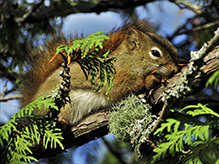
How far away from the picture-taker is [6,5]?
3.87 meters

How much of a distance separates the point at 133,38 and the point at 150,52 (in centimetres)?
28

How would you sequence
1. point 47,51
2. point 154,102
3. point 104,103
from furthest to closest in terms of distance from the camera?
point 47,51 < point 104,103 < point 154,102

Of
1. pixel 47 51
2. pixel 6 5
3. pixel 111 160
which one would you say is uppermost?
pixel 6 5

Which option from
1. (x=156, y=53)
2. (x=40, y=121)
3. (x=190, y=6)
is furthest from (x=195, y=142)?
(x=190, y=6)

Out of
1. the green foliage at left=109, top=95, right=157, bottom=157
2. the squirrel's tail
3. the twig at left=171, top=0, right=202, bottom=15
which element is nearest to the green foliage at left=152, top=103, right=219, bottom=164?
the green foliage at left=109, top=95, right=157, bottom=157

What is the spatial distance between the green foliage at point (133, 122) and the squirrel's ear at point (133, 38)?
0.93 metres

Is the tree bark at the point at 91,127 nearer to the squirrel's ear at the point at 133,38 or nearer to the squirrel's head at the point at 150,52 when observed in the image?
the squirrel's head at the point at 150,52

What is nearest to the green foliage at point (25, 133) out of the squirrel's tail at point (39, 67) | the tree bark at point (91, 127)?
the tree bark at point (91, 127)

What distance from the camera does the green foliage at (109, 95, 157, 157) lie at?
2142 mm

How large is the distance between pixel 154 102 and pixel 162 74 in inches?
25.4

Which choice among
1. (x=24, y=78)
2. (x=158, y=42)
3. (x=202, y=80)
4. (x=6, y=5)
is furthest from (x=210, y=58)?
(x=6, y=5)

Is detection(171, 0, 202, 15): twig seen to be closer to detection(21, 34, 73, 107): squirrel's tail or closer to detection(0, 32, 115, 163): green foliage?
detection(21, 34, 73, 107): squirrel's tail

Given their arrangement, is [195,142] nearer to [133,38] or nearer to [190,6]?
[133,38]

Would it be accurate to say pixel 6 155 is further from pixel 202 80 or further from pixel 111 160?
pixel 111 160
